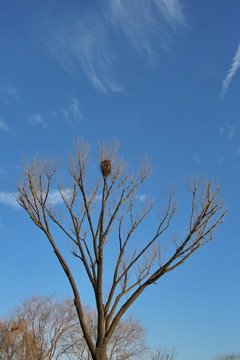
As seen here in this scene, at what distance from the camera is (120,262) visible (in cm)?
780

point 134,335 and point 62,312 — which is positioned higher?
point 62,312

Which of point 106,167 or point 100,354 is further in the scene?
point 106,167

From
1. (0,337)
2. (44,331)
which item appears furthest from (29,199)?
(0,337)

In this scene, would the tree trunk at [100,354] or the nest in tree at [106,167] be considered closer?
the tree trunk at [100,354]

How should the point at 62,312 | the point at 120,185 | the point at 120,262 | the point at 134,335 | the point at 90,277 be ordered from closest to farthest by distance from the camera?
the point at 90,277, the point at 120,262, the point at 120,185, the point at 62,312, the point at 134,335

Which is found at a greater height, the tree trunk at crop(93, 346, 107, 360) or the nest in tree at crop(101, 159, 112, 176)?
the nest in tree at crop(101, 159, 112, 176)

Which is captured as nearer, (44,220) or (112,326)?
(112,326)

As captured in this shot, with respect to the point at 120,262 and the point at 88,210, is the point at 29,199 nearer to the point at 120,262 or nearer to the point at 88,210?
the point at 88,210

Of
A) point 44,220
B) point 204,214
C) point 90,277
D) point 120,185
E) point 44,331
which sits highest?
point 44,331

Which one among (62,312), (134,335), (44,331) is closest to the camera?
(44,331)

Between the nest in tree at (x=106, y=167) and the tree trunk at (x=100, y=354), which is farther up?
the nest in tree at (x=106, y=167)

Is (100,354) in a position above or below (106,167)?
below

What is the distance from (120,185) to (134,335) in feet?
65.1

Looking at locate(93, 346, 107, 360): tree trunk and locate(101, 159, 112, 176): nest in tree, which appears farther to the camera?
locate(101, 159, 112, 176): nest in tree
